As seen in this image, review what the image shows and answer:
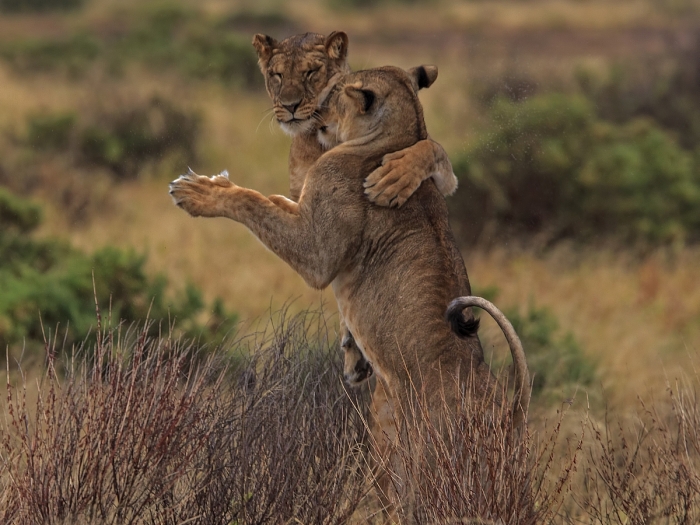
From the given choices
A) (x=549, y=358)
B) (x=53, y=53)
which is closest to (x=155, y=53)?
(x=53, y=53)

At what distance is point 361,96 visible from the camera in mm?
5312

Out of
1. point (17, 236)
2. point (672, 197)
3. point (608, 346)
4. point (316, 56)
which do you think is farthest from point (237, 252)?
point (316, 56)

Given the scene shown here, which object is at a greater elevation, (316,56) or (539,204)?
(316,56)

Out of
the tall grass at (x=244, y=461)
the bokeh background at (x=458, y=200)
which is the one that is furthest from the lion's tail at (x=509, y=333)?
the bokeh background at (x=458, y=200)

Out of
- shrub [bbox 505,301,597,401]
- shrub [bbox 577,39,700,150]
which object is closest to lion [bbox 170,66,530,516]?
shrub [bbox 505,301,597,401]

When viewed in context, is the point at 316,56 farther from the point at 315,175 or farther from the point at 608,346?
the point at 608,346

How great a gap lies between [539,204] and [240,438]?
10.9 meters

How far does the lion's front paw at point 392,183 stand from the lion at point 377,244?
7 cm

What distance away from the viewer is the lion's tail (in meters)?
4.60

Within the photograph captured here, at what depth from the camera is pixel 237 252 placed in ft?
48.3

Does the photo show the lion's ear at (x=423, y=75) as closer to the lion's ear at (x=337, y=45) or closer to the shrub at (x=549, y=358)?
the lion's ear at (x=337, y=45)

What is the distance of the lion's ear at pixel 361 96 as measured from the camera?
5.31 meters

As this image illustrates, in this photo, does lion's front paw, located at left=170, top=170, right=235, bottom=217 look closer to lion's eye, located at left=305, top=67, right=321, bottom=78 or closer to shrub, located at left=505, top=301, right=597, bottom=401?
lion's eye, located at left=305, top=67, right=321, bottom=78

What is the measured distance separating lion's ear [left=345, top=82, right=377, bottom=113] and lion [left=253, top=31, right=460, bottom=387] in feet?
0.55
